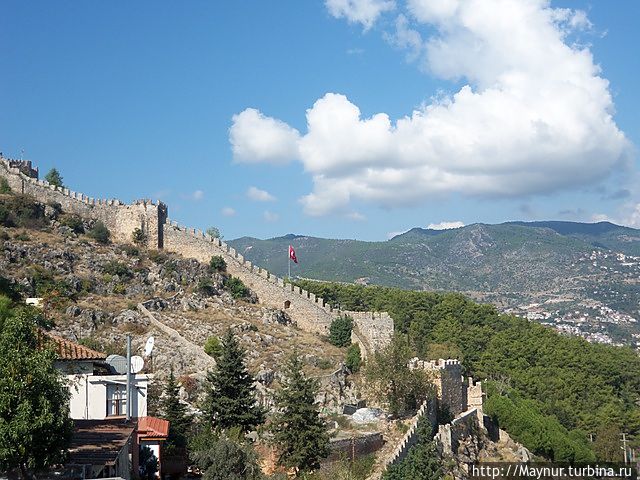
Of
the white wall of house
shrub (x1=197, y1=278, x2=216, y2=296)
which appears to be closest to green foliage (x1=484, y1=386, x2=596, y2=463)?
shrub (x1=197, y1=278, x2=216, y2=296)

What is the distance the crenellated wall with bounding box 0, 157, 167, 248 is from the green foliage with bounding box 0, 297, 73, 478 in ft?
130

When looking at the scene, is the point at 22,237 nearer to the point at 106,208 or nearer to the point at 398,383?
the point at 106,208

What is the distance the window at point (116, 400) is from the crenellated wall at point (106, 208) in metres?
32.8

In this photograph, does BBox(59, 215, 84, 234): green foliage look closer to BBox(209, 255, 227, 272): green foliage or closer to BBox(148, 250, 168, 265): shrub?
BBox(148, 250, 168, 265): shrub

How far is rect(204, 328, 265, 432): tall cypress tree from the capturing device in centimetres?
2633

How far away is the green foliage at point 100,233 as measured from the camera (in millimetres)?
53031

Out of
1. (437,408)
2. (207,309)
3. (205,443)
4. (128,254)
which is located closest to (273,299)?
(207,309)

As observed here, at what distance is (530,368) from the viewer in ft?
166

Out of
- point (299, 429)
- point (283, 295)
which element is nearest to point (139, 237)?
point (283, 295)

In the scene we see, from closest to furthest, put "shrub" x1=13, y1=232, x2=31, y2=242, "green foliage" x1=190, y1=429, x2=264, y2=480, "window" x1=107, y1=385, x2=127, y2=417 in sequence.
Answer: "green foliage" x1=190, y1=429, x2=264, y2=480 < "window" x1=107, y1=385, x2=127, y2=417 < "shrub" x1=13, y1=232, x2=31, y2=242

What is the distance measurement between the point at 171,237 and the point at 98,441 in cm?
3748

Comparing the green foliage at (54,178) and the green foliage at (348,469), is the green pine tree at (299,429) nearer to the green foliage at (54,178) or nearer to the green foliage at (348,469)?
the green foliage at (348,469)

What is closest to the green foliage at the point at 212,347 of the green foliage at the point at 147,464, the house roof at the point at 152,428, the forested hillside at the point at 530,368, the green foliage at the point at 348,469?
the forested hillside at the point at 530,368

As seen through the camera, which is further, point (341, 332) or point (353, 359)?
point (341, 332)
